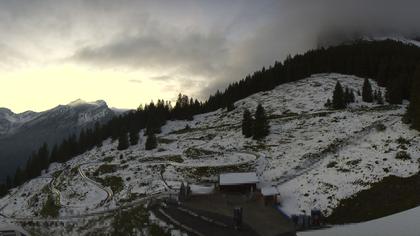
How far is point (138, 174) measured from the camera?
67812 mm

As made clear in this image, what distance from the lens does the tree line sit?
122m

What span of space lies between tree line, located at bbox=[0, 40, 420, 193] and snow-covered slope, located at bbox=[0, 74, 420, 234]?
23.5 meters

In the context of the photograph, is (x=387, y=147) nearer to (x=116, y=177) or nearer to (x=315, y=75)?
(x=116, y=177)

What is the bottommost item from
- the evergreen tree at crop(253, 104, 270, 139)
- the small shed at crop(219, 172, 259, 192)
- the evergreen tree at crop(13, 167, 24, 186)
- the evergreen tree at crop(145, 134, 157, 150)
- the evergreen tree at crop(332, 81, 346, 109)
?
the evergreen tree at crop(13, 167, 24, 186)

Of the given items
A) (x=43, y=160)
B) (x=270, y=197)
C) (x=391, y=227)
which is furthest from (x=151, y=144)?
(x=391, y=227)

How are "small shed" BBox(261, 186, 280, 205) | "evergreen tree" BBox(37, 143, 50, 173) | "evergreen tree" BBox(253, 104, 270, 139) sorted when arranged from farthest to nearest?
"evergreen tree" BBox(37, 143, 50, 173) → "evergreen tree" BBox(253, 104, 270, 139) → "small shed" BBox(261, 186, 280, 205)

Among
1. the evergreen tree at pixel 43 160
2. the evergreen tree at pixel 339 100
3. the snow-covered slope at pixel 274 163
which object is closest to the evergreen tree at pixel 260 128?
the snow-covered slope at pixel 274 163

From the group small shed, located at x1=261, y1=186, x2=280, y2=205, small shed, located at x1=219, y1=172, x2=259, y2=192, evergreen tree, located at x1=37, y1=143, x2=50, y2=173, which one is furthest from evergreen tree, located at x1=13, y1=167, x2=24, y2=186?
small shed, located at x1=261, y1=186, x2=280, y2=205

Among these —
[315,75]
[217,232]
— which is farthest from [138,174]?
[315,75]

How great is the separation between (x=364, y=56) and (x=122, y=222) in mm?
129946

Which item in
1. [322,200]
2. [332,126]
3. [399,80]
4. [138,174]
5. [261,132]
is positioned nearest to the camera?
[322,200]

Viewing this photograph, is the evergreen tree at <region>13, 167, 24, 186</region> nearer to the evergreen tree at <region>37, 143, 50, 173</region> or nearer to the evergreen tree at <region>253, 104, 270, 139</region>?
the evergreen tree at <region>37, 143, 50, 173</region>

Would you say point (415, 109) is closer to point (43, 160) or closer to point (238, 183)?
point (238, 183)

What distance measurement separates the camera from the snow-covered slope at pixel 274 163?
47.0 m
